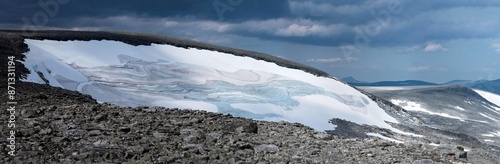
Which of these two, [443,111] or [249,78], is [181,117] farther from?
[443,111]

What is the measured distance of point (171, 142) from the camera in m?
10.2

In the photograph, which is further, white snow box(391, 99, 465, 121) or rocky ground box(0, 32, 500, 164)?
white snow box(391, 99, 465, 121)

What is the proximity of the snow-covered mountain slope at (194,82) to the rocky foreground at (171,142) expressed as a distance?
13.4 m

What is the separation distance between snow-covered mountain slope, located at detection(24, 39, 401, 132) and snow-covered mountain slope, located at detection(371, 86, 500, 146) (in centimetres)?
1297

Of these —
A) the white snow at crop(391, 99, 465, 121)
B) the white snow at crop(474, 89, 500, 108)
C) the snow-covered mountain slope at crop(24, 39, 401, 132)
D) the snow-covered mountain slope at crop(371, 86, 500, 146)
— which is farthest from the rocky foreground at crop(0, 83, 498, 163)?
the white snow at crop(474, 89, 500, 108)

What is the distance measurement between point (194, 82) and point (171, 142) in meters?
25.4

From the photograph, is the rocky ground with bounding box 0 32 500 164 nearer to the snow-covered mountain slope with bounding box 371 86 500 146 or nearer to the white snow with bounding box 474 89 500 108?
the snow-covered mountain slope with bounding box 371 86 500 146

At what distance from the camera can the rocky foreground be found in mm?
9117

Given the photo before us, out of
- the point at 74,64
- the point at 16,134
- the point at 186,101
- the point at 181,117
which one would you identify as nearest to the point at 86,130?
the point at 16,134

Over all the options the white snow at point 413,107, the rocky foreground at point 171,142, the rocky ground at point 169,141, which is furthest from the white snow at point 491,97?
the rocky foreground at point 171,142

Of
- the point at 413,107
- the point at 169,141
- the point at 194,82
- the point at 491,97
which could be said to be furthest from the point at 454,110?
the point at 169,141

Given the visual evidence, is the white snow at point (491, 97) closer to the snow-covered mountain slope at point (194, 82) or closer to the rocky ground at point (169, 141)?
the snow-covered mountain slope at point (194, 82)

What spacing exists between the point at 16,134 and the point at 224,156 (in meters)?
4.15

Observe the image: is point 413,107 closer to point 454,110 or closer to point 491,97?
point 454,110
